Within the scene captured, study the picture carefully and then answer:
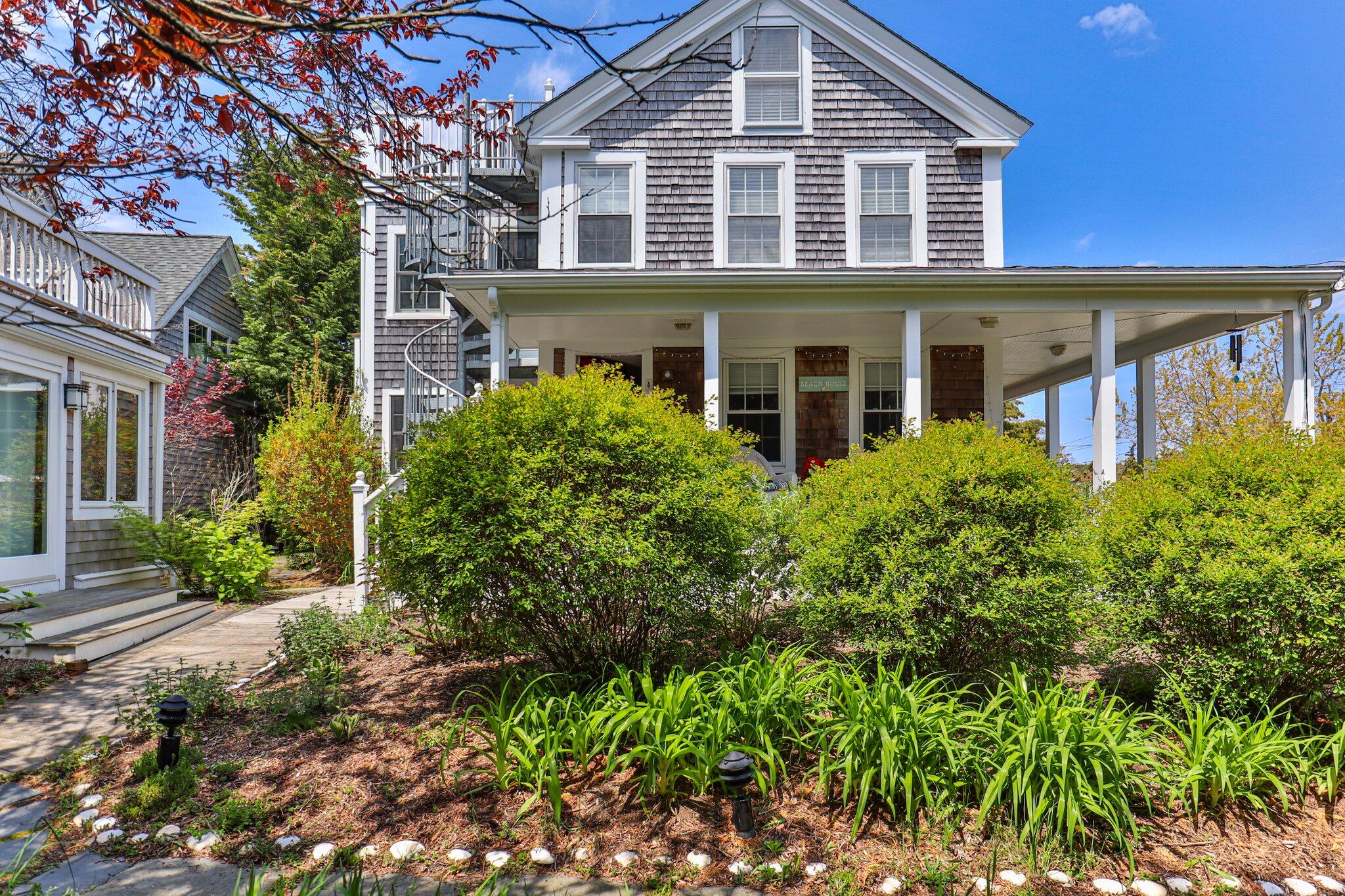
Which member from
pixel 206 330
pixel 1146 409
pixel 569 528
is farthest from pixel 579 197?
pixel 206 330

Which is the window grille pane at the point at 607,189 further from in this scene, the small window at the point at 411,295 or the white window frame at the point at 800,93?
the small window at the point at 411,295

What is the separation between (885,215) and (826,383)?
2.59m

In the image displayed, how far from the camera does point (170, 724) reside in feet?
11.8

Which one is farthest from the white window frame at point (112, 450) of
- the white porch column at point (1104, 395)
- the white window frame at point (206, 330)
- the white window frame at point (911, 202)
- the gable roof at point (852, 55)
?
the white porch column at point (1104, 395)

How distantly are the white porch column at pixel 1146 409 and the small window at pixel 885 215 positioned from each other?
164 inches

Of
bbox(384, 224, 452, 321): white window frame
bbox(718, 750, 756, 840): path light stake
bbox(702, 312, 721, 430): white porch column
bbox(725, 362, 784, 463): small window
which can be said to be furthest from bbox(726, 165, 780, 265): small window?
bbox(718, 750, 756, 840): path light stake

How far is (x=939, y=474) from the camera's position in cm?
409

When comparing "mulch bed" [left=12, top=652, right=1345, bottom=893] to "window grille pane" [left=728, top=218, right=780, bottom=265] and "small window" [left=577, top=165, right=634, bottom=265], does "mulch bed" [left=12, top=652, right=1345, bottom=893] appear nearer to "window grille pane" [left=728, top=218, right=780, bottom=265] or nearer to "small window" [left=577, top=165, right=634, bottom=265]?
"small window" [left=577, top=165, right=634, bottom=265]

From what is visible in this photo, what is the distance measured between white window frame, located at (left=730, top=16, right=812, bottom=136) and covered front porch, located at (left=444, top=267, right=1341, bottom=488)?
118 inches

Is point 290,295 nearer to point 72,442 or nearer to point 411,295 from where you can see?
point 411,295

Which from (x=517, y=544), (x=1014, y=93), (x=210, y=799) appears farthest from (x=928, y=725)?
(x=1014, y=93)

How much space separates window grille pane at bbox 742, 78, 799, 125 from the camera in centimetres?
1066

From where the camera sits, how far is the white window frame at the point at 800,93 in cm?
1058

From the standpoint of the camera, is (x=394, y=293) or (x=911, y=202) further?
(x=394, y=293)
